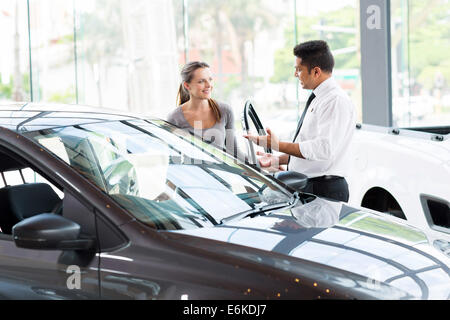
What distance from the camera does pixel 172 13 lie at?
11969 millimetres

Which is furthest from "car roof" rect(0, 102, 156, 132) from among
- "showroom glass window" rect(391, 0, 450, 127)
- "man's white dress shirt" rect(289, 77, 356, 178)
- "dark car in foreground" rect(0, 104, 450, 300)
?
"showroom glass window" rect(391, 0, 450, 127)

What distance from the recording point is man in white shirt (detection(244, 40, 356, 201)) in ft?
14.3

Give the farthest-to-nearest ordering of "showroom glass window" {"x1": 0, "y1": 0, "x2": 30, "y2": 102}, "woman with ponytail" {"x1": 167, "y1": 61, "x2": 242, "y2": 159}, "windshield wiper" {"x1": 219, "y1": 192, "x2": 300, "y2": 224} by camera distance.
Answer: "showroom glass window" {"x1": 0, "y1": 0, "x2": 30, "y2": 102} → "woman with ponytail" {"x1": 167, "y1": 61, "x2": 242, "y2": 159} → "windshield wiper" {"x1": 219, "y1": 192, "x2": 300, "y2": 224}

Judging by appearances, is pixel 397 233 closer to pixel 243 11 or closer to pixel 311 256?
pixel 311 256

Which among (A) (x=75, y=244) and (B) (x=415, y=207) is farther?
(B) (x=415, y=207)

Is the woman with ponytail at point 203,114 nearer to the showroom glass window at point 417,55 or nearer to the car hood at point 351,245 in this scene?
the car hood at point 351,245

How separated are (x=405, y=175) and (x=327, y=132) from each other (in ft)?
2.76

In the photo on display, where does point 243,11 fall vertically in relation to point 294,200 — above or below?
above

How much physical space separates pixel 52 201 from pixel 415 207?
249 centimetres

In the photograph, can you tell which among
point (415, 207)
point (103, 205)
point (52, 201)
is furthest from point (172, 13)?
point (103, 205)

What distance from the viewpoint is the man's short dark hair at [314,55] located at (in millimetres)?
4469

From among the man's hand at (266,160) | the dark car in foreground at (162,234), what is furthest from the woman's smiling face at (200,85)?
the dark car in foreground at (162,234)

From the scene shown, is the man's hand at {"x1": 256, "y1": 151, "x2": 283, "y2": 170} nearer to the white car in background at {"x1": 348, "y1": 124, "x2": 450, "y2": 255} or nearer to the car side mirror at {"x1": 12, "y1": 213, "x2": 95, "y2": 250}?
the white car in background at {"x1": 348, "y1": 124, "x2": 450, "y2": 255}

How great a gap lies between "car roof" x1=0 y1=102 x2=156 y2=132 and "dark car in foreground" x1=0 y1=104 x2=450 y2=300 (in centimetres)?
1
